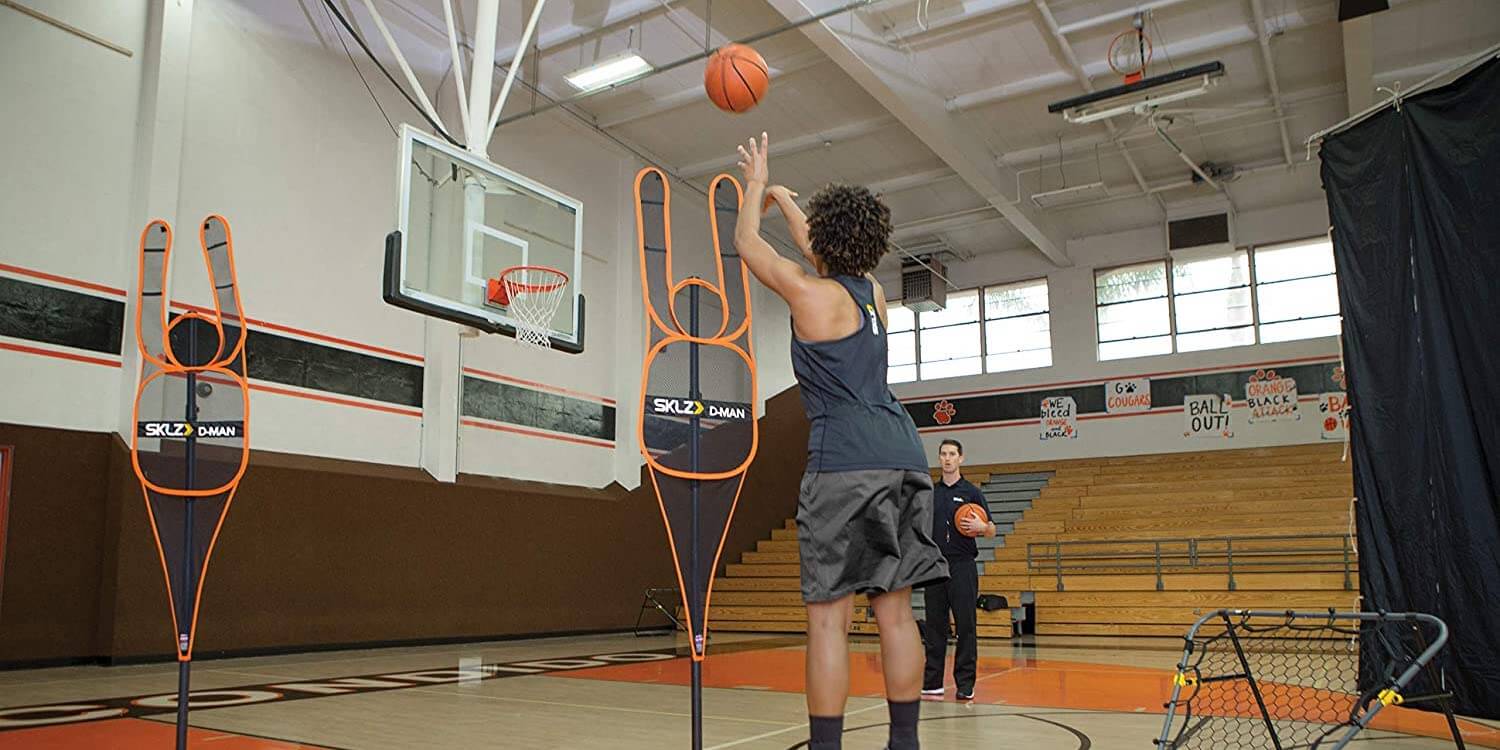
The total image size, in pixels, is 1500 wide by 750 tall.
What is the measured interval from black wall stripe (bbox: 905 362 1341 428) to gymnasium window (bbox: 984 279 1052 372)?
25.0 inches

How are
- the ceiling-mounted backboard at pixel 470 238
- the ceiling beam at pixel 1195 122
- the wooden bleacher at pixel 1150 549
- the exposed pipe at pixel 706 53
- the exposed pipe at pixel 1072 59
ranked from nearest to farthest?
the ceiling-mounted backboard at pixel 470 238 → the exposed pipe at pixel 706 53 → the exposed pipe at pixel 1072 59 → the wooden bleacher at pixel 1150 549 → the ceiling beam at pixel 1195 122

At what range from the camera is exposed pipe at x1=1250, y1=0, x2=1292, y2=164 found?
11.1 m

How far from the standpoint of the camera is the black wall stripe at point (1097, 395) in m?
16.9

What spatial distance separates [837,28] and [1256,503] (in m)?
9.13

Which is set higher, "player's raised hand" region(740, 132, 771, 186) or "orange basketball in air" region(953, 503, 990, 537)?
"player's raised hand" region(740, 132, 771, 186)

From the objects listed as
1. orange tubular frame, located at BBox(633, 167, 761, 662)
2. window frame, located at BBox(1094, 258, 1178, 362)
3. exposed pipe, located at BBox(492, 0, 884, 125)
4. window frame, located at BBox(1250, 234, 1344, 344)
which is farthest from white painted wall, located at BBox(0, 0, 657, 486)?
window frame, located at BBox(1250, 234, 1344, 344)

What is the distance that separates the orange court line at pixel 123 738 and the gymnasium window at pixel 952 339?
16.3 meters

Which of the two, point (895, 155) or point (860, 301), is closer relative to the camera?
point (860, 301)

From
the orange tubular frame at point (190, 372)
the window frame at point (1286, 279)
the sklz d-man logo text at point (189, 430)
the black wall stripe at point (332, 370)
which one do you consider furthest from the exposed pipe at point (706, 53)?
the window frame at point (1286, 279)

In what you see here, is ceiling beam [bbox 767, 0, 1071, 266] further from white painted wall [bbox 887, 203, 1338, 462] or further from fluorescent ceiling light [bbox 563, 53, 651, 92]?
white painted wall [bbox 887, 203, 1338, 462]

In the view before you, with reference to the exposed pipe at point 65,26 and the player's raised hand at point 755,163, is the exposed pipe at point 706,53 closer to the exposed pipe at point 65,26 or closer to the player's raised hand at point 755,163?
the exposed pipe at point 65,26

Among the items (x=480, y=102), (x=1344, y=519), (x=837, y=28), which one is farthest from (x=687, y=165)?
(x=1344, y=519)

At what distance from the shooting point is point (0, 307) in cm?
847

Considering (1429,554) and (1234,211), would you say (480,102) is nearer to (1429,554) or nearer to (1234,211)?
(1429,554)
